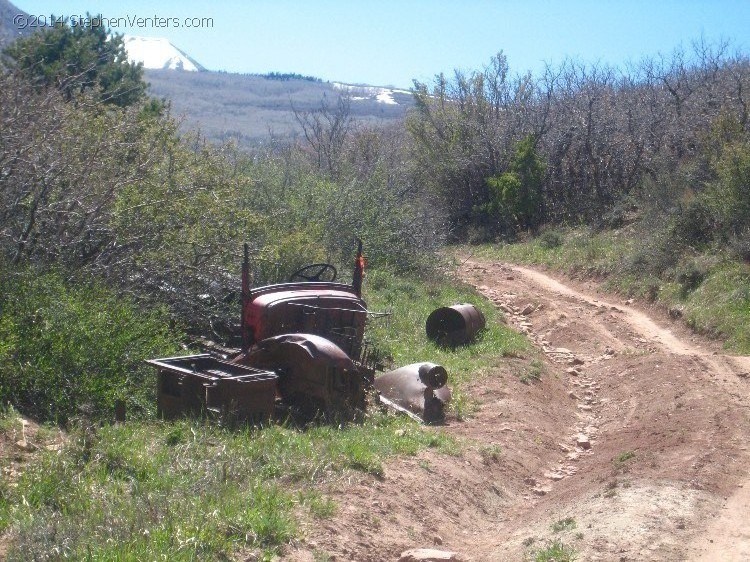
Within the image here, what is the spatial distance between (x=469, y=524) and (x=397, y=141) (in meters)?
34.9

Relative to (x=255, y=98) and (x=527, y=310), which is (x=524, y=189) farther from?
(x=255, y=98)

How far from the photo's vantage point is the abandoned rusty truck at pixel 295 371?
823cm

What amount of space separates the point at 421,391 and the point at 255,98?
314 ft

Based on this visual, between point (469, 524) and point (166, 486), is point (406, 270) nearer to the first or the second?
point (469, 524)

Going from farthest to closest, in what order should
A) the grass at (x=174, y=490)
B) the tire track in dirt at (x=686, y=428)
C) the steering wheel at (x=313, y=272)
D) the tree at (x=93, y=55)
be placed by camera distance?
the tree at (x=93, y=55) < the steering wheel at (x=313, y=272) < the tire track in dirt at (x=686, y=428) < the grass at (x=174, y=490)

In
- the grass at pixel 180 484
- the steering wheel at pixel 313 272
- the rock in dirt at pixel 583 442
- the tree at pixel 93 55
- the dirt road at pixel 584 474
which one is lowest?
the rock in dirt at pixel 583 442

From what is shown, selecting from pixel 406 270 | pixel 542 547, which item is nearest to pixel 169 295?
pixel 542 547

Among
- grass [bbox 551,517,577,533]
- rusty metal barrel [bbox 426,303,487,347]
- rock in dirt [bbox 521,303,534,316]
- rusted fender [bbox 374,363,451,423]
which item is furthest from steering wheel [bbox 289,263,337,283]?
rock in dirt [bbox 521,303,534,316]

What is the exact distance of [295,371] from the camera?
29.8 feet

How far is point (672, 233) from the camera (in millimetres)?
21172

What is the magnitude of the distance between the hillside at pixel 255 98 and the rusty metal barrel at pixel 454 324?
6849cm

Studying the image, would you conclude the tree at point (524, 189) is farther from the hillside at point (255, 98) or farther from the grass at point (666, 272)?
the hillside at point (255, 98)

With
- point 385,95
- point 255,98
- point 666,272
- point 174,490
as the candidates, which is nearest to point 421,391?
point 174,490

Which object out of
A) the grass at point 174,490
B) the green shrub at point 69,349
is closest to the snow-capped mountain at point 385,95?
the green shrub at point 69,349
